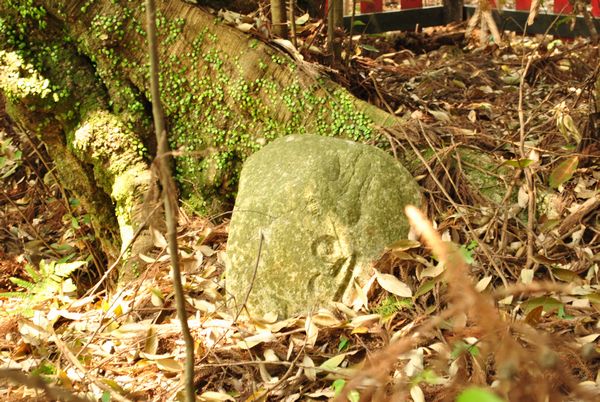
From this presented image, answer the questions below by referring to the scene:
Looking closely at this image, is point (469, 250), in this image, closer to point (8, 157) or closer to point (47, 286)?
point (47, 286)

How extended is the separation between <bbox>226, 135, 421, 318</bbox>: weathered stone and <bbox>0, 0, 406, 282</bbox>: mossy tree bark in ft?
1.70

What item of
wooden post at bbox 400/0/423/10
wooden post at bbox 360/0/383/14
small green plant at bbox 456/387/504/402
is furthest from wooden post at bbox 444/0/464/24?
small green plant at bbox 456/387/504/402

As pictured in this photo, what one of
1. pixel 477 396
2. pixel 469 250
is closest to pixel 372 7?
pixel 469 250

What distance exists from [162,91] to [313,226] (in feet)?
3.90

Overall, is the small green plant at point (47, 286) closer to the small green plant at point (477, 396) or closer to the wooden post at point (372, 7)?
the small green plant at point (477, 396)

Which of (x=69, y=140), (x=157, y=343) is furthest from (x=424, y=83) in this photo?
(x=157, y=343)

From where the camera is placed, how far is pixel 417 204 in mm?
2838

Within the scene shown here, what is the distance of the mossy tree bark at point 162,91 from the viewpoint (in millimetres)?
Result: 3318

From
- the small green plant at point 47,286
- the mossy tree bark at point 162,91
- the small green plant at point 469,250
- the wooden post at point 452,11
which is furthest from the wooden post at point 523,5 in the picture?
the small green plant at point 47,286

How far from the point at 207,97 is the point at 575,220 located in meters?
1.72

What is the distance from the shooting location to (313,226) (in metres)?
2.68

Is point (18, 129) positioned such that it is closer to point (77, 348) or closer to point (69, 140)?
point (69, 140)

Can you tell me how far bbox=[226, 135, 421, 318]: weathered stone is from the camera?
104 inches

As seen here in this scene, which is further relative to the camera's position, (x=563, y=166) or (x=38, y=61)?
(x=38, y=61)
